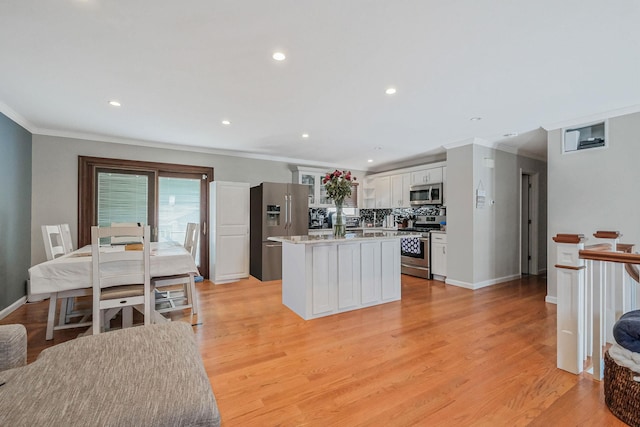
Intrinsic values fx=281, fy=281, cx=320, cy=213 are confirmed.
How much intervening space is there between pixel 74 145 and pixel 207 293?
9.85 ft

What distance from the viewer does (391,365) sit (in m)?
2.20

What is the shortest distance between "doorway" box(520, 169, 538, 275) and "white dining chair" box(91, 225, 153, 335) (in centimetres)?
632

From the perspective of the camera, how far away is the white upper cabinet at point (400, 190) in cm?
599

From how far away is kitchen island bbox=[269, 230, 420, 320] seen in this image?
3219 mm

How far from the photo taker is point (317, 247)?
3.25 metres

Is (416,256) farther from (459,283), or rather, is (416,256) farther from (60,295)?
(60,295)

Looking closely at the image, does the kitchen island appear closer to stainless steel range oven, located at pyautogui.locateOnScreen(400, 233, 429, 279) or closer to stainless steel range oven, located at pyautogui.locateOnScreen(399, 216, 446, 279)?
stainless steel range oven, located at pyautogui.locateOnScreen(399, 216, 446, 279)

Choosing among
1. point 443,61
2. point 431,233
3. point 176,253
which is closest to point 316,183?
point 431,233

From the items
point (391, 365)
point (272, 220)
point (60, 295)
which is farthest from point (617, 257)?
point (272, 220)

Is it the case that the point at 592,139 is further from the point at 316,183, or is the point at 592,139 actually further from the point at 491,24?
the point at 316,183

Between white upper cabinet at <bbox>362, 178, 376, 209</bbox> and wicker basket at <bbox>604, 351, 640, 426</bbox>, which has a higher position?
white upper cabinet at <bbox>362, 178, 376, 209</bbox>

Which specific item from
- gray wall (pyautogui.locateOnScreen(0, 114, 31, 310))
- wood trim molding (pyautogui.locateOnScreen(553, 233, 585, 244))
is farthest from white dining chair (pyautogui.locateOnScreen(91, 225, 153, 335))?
wood trim molding (pyautogui.locateOnScreen(553, 233, 585, 244))

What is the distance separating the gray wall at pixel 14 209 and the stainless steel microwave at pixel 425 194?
239 inches

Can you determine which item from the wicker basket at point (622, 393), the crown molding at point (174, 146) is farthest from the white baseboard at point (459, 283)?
the crown molding at point (174, 146)
